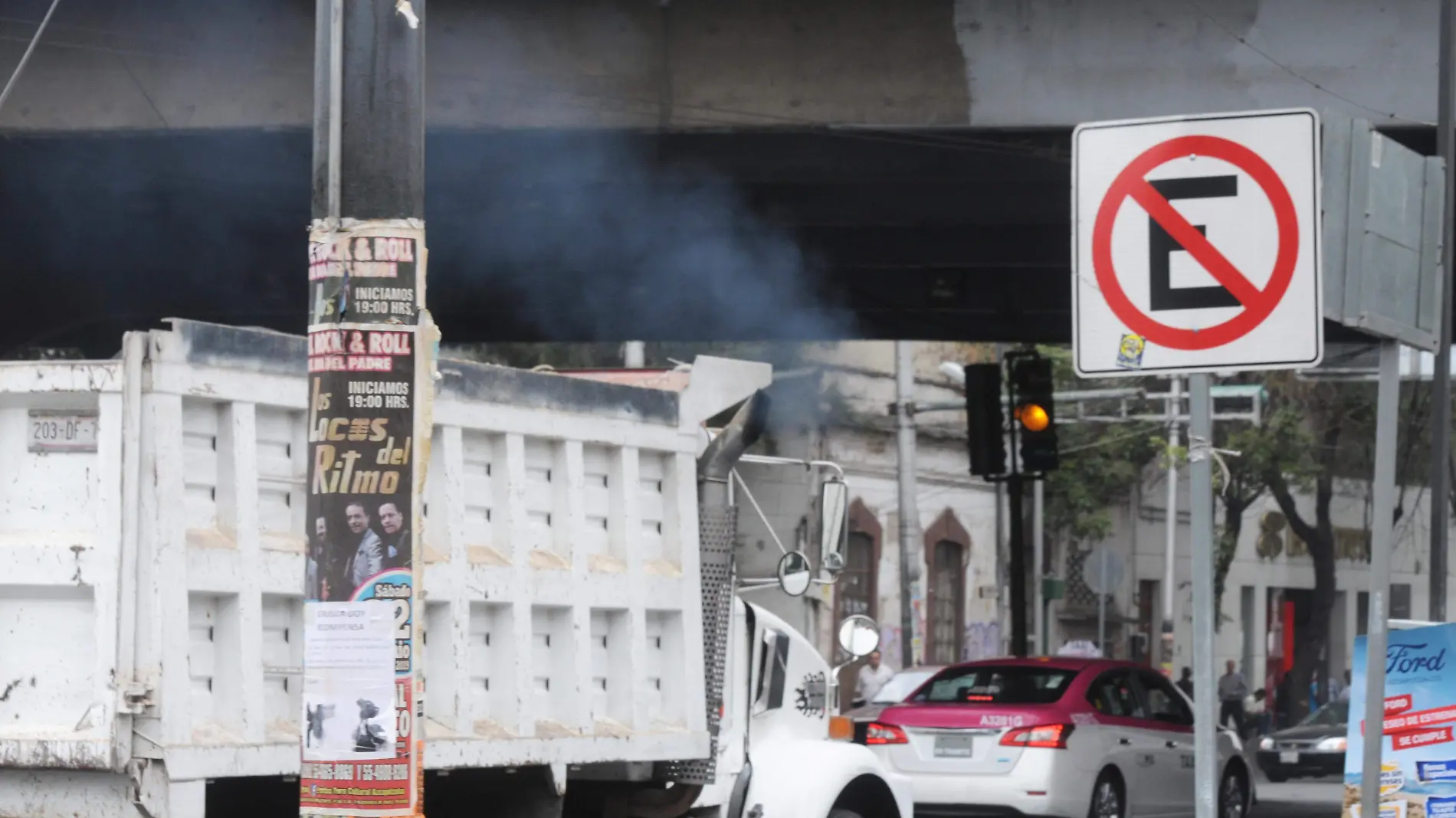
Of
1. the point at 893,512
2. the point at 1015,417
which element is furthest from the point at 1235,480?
the point at 1015,417

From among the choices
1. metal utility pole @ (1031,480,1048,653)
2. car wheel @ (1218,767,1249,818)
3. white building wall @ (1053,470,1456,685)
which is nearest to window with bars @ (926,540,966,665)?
metal utility pole @ (1031,480,1048,653)

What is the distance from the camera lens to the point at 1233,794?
18812 millimetres

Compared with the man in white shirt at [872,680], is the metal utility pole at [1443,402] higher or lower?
higher

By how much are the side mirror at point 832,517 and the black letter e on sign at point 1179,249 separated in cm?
410

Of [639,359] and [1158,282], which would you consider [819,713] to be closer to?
[1158,282]

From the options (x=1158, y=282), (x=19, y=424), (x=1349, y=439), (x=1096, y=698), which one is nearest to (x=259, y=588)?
(x=19, y=424)

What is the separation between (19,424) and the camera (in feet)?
23.3

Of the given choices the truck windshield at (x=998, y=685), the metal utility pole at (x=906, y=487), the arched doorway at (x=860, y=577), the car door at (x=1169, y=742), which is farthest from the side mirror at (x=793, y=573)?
the arched doorway at (x=860, y=577)

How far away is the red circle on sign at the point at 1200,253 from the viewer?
17.8ft

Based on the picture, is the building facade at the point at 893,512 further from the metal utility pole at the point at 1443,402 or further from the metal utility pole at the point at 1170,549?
the metal utility pole at the point at 1443,402

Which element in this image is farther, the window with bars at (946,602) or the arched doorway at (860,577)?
the window with bars at (946,602)

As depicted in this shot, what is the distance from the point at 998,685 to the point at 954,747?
88cm

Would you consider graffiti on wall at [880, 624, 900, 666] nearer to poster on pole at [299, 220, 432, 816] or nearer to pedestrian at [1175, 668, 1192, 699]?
pedestrian at [1175, 668, 1192, 699]

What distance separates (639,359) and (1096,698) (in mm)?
15005
